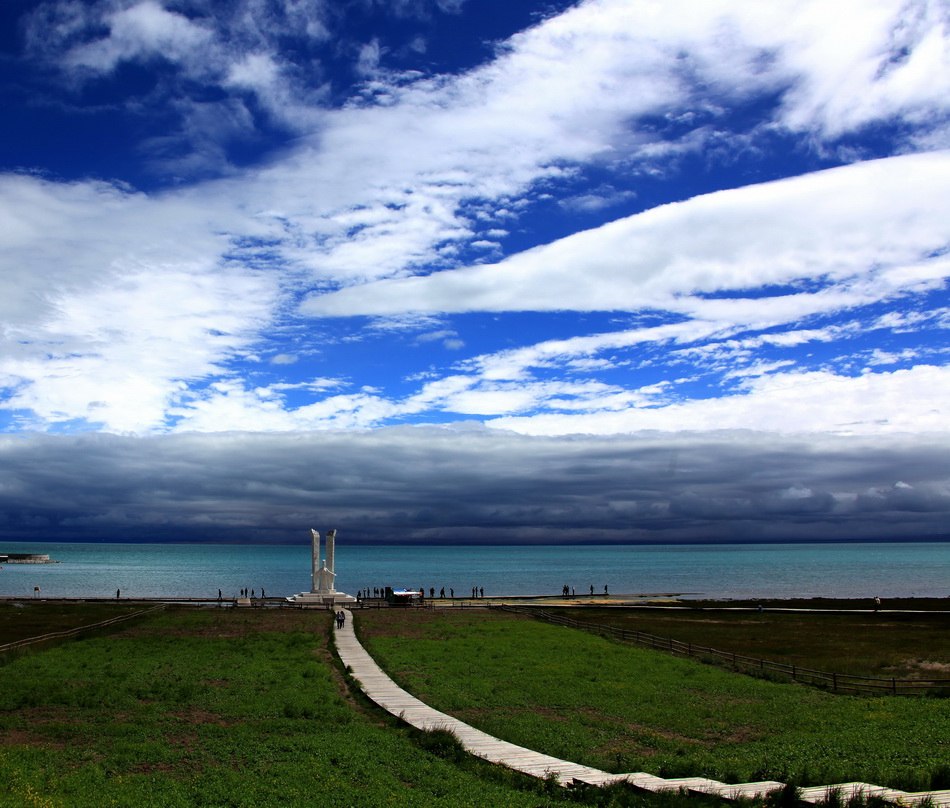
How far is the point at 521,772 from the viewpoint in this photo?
587 inches

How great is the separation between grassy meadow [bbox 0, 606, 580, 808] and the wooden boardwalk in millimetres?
727

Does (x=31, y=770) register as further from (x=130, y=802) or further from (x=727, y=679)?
(x=727, y=679)

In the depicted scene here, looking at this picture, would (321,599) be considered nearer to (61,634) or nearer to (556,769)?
(61,634)

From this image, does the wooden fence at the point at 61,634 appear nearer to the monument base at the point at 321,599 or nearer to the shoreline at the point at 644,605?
the shoreline at the point at 644,605

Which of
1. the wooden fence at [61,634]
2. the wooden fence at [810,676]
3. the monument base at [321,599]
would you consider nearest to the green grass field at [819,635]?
the wooden fence at [810,676]

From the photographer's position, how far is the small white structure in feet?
208

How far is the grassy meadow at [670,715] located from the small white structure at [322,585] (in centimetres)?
2871

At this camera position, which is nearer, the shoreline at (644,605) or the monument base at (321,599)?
the monument base at (321,599)

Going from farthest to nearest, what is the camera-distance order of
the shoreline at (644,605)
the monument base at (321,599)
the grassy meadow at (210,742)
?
the shoreline at (644,605) < the monument base at (321,599) < the grassy meadow at (210,742)

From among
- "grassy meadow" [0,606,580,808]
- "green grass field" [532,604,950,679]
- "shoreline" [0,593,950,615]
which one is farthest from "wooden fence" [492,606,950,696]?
"shoreline" [0,593,950,615]

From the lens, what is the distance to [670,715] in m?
21.4

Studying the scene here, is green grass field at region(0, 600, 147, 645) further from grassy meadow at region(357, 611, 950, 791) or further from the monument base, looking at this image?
grassy meadow at region(357, 611, 950, 791)

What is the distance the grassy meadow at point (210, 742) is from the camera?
1366 cm

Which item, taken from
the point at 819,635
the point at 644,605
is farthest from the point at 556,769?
the point at 644,605
